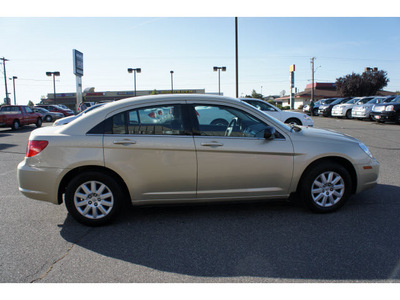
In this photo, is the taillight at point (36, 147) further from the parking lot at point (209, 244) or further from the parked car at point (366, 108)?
the parked car at point (366, 108)

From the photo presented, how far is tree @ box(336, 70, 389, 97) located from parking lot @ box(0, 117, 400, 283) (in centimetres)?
5736

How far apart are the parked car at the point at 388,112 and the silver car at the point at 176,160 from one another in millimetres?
15891

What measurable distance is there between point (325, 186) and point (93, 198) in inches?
121

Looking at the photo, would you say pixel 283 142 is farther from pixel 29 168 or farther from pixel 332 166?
pixel 29 168

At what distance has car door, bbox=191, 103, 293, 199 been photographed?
4.00 m

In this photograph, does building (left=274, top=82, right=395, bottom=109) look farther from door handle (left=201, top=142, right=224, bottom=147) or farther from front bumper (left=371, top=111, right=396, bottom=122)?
door handle (left=201, top=142, right=224, bottom=147)

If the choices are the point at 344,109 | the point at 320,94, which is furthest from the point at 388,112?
the point at 320,94

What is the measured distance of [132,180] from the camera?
3959 millimetres

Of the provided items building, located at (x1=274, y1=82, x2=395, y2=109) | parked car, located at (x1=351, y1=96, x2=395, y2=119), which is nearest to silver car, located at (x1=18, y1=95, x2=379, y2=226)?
parked car, located at (x1=351, y1=96, x2=395, y2=119)

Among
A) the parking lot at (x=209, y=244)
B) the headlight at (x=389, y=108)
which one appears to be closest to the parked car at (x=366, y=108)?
the headlight at (x=389, y=108)

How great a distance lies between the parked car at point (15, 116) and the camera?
A: 19078 millimetres

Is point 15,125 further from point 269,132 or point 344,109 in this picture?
point 344,109

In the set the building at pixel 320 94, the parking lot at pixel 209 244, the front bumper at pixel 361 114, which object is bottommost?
the parking lot at pixel 209 244

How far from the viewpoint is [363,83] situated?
182 feet
